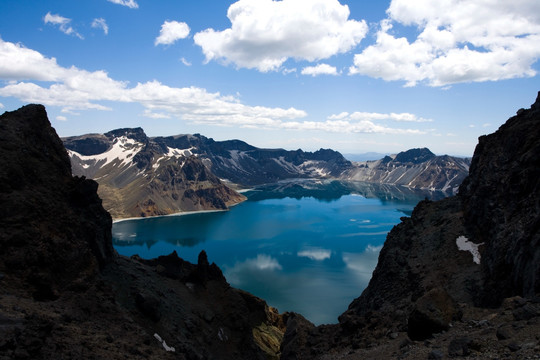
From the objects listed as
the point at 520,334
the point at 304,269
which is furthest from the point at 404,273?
the point at 304,269

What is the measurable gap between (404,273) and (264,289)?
53993 mm

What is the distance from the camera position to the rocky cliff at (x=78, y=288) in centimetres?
2597

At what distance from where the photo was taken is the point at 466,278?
48875mm

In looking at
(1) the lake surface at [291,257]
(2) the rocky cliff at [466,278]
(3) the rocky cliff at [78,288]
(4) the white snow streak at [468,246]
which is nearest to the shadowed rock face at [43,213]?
(3) the rocky cliff at [78,288]

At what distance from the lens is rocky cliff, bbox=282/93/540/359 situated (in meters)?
22.5

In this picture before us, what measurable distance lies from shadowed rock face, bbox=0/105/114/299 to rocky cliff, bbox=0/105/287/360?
11 centimetres

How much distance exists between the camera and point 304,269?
123 m

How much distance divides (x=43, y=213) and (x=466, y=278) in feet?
169

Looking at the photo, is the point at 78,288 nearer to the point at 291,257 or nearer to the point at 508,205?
the point at 508,205

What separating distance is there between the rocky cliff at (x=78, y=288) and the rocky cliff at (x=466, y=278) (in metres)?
13.1

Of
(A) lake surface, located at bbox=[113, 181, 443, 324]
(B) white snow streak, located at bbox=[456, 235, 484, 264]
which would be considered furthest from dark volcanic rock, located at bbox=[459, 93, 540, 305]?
(A) lake surface, located at bbox=[113, 181, 443, 324]

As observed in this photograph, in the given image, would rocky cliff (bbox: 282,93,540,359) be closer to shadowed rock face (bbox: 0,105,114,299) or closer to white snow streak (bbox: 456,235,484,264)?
white snow streak (bbox: 456,235,484,264)

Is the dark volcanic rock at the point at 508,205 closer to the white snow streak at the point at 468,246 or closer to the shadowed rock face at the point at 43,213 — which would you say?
the white snow streak at the point at 468,246

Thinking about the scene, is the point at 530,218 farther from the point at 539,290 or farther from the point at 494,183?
the point at 494,183
